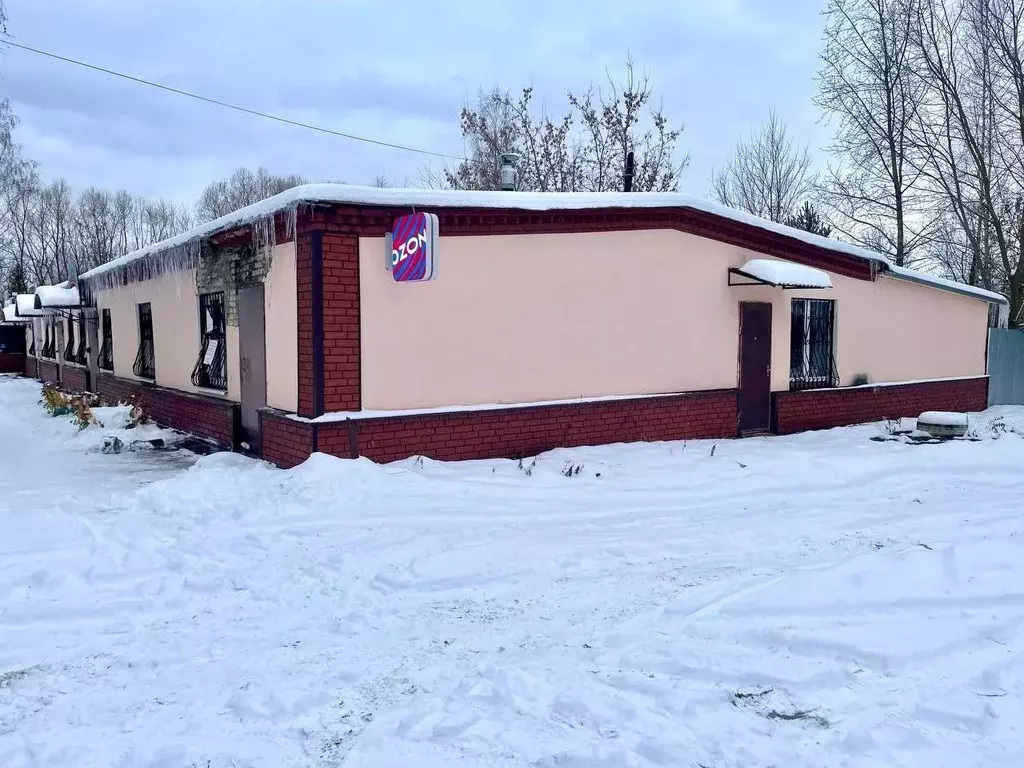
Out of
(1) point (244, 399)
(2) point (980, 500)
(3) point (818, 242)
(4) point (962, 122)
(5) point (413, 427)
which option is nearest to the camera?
A: (2) point (980, 500)

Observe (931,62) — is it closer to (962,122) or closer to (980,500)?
(962,122)

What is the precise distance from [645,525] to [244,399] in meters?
5.69

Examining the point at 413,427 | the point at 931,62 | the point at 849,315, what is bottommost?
the point at 413,427

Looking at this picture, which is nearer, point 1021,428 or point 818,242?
point 818,242

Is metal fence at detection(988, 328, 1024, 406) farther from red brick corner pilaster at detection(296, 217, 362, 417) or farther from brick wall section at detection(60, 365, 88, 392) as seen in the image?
brick wall section at detection(60, 365, 88, 392)

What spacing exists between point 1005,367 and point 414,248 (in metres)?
14.3

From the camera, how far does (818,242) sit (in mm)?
11375

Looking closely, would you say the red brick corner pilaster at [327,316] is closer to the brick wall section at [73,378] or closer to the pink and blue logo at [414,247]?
the pink and blue logo at [414,247]

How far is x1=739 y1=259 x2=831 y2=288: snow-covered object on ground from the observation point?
10148 millimetres

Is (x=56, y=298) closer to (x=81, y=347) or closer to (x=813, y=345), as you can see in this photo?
(x=81, y=347)

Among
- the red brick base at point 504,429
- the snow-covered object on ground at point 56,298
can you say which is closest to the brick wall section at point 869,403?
the red brick base at point 504,429

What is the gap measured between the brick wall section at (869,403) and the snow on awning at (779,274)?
185 cm

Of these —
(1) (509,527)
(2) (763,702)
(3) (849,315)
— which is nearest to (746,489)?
(1) (509,527)

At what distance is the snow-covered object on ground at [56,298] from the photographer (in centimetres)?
1711
